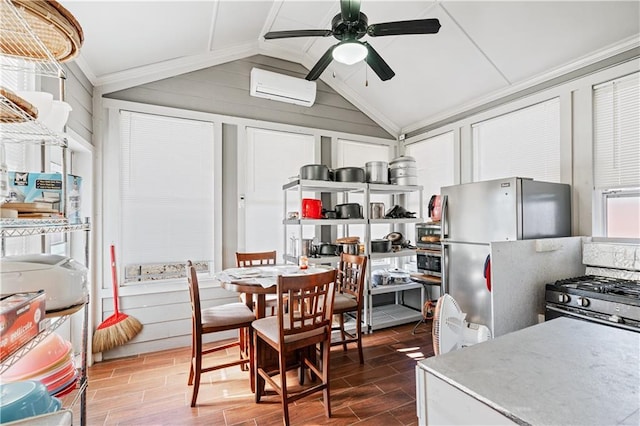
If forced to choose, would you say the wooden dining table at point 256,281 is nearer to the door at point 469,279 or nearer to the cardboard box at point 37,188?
the cardboard box at point 37,188

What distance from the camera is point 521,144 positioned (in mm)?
3352

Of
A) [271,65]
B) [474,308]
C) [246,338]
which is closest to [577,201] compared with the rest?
[474,308]

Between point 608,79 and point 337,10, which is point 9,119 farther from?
point 608,79

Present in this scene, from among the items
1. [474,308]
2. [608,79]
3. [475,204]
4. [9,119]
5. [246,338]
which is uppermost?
[608,79]

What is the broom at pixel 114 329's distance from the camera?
2.88 metres

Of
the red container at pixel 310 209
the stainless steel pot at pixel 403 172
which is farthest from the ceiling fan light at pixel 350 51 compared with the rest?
the stainless steel pot at pixel 403 172

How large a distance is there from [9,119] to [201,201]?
2381mm

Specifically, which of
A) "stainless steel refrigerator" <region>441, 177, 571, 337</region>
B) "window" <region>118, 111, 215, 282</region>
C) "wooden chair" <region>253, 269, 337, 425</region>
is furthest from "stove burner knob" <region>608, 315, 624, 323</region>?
"window" <region>118, 111, 215, 282</region>

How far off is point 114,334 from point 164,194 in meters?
1.47

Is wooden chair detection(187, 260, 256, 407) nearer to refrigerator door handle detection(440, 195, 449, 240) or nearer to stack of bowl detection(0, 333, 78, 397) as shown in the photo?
stack of bowl detection(0, 333, 78, 397)

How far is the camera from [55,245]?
2525mm

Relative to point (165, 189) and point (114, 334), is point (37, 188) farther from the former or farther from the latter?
point (114, 334)

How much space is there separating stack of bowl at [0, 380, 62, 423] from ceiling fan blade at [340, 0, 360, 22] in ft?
8.24

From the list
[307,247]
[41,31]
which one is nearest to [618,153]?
[307,247]
